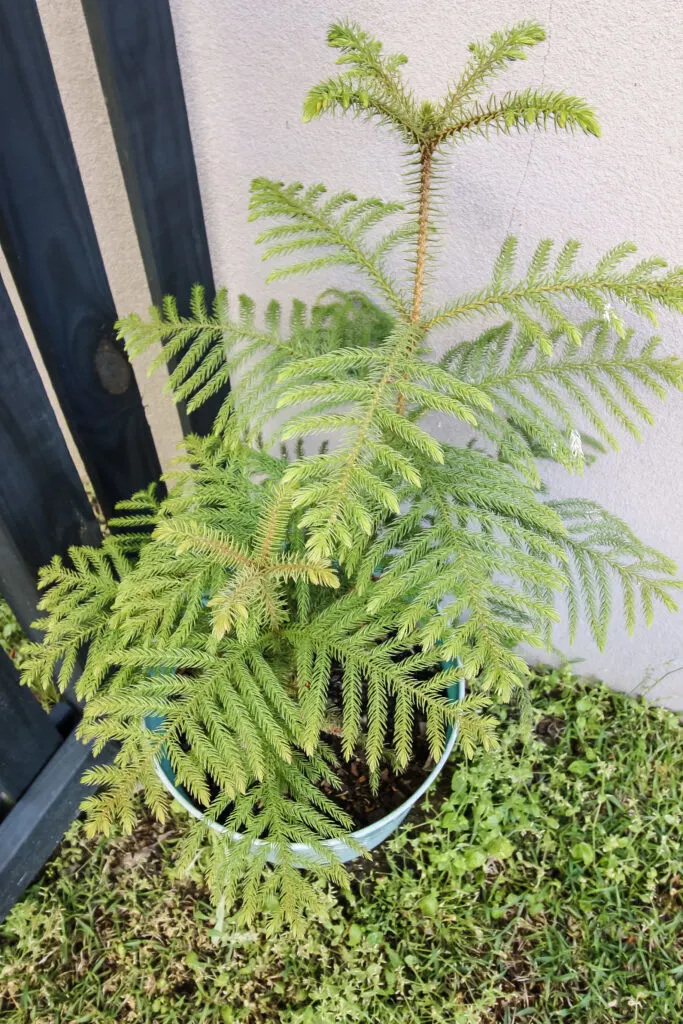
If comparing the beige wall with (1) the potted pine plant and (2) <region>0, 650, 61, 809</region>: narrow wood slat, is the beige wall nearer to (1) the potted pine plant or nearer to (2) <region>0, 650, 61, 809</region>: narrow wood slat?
(1) the potted pine plant

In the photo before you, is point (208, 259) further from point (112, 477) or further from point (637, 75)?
point (637, 75)

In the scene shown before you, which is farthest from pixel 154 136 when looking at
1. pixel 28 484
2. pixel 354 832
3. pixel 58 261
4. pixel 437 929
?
pixel 437 929

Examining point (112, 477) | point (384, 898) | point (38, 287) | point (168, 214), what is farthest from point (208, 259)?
point (384, 898)

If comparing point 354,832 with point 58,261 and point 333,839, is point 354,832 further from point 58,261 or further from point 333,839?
point 58,261

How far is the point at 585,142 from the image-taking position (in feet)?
3.91

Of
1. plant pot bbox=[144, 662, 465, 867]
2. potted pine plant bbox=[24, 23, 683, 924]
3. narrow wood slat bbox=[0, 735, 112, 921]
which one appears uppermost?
potted pine plant bbox=[24, 23, 683, 924]

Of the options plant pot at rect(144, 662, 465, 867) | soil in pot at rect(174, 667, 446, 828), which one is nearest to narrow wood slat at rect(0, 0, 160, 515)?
plant pot at rect(144, 662, 465, 867)

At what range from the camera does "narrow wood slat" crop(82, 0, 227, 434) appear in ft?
3.99

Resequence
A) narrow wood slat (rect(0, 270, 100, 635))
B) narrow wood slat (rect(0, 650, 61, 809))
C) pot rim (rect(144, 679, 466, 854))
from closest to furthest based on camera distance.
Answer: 1. pot rim (rect(144, 679, 466, 854))
2. narrow wood slat (rect(0, 270, 100, 635))
3. narrow wood slat (rect(0, 650, 61, 809))

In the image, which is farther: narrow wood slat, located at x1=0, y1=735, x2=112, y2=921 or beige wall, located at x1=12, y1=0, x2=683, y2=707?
narrow wood slat, located at x1=0, y1=735, x2=112, y2=921

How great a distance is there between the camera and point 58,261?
128 centimetres

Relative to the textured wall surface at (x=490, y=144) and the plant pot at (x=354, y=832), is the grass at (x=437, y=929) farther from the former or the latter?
the textured wall surface at (x=490, y=144)

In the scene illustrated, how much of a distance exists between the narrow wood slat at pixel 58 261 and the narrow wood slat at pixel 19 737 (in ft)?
1.46

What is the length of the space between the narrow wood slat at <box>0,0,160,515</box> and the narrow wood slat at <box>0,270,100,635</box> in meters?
0.05
